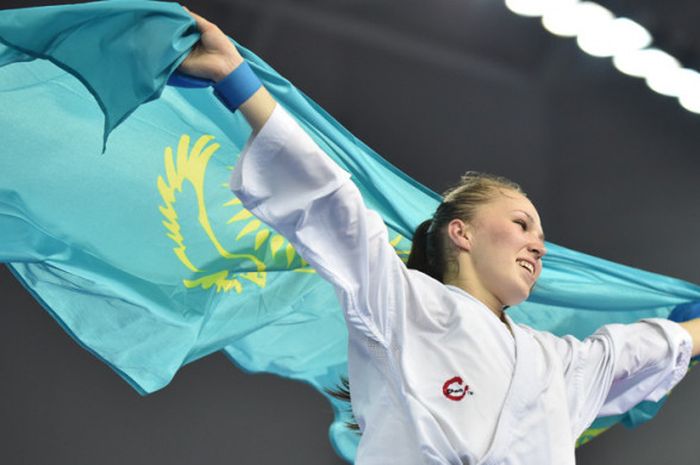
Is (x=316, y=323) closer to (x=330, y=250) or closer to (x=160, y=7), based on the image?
(x=330, y=250)

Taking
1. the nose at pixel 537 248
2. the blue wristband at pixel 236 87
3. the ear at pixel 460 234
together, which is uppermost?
the blue wristband at pixel 236 87

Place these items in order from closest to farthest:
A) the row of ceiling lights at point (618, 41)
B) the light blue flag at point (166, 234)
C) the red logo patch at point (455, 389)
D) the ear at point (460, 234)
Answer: the red logo patch at point (455, 389) < the light blue flag at point (166, 234) < the ear at point (460, 234) < the row of ceiling lights at point (618, 41)

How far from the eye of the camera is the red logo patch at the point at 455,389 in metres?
1.51

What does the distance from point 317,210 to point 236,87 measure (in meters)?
0.19

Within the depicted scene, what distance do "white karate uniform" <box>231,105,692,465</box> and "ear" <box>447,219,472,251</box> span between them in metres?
0.14

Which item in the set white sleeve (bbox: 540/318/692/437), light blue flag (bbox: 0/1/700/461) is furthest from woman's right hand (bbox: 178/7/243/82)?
white sleeve (bbox: 540/318/692/437)

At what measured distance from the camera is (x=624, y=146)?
136 inches

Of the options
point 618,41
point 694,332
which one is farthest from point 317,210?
point 618,41

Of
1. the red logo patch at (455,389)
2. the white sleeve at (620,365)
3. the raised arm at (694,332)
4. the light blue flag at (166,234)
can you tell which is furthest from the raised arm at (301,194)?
the raised arm at (694,332)

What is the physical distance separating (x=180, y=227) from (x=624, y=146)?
2.00 m

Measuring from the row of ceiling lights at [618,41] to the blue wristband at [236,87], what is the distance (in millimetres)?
2073

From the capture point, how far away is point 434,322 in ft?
5.17

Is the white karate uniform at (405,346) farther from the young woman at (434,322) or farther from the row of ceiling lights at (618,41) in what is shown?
the row of ceiling lights at (618,41)

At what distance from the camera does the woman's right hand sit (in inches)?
52.4
